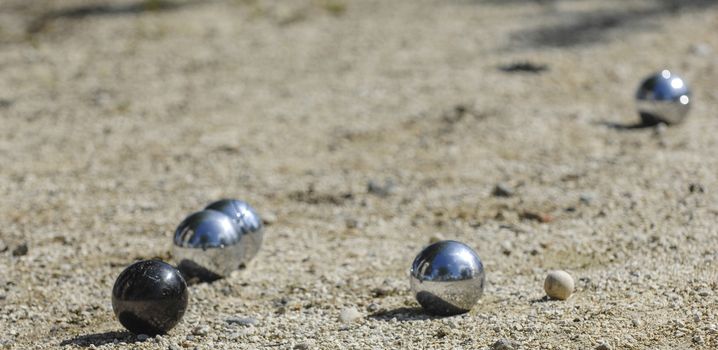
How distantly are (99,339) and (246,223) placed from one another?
120 cm

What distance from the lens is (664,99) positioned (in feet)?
28.1

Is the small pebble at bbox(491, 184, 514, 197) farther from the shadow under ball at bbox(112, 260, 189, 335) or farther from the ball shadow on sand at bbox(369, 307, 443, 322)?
the shadow under ball at bbox(112, 260, 189, 335)

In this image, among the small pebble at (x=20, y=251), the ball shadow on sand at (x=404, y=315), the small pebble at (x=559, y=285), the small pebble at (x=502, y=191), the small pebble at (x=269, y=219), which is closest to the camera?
the ball shadow on sand at (x=404, y=315)

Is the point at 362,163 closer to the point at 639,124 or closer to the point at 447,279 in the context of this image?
the point at 639,124

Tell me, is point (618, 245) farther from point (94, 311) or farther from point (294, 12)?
point (294, 12)

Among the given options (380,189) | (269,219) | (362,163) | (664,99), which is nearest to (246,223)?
(269,219)

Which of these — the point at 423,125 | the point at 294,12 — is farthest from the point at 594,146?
the point at 294,12

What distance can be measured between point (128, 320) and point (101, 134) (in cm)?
431

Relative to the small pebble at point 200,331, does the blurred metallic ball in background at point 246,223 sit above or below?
above

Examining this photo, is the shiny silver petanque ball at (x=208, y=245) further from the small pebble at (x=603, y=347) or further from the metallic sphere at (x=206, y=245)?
the small pebble at (x=603, y=347)

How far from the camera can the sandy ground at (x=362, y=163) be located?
5.34 metres

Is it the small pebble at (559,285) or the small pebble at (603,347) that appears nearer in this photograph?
the small pebble at (603,347)

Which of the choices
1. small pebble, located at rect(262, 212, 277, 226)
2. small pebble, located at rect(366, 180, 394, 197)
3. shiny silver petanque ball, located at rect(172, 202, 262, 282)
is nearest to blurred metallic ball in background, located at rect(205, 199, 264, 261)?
shiny silver petanque ball, located at rect(172, 202, 262, 282)

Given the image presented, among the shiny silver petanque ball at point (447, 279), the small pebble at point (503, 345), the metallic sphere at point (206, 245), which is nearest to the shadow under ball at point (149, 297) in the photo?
the metallic sphere at point (206, 245)
